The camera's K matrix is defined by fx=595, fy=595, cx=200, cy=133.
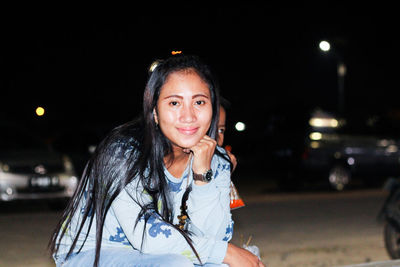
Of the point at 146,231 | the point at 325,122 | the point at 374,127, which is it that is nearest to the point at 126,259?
the point at 146,231

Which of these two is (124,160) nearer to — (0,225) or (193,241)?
(193,241)

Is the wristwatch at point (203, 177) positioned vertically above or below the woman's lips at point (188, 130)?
below

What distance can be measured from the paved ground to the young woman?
362 cm

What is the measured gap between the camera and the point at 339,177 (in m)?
14.9

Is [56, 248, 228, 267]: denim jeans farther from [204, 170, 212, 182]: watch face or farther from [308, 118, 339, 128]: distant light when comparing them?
[308, 118, 339, 128]: distant light

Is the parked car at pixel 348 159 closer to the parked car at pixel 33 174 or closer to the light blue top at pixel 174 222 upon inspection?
the parked car at pixel 33 174

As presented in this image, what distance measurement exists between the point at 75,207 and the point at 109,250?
0.76 ft

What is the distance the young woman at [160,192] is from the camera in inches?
88.1

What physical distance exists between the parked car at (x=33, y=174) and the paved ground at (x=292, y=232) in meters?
0.63

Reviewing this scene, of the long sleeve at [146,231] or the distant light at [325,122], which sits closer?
the long sleeve at [146,231]

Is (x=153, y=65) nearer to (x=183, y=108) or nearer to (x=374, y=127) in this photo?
(x=183, y=108)

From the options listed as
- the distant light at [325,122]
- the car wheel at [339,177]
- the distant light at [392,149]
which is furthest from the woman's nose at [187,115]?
the distant light at [325,122]

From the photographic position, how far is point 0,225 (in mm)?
7992

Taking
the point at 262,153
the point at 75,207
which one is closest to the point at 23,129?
the point at 262,153
